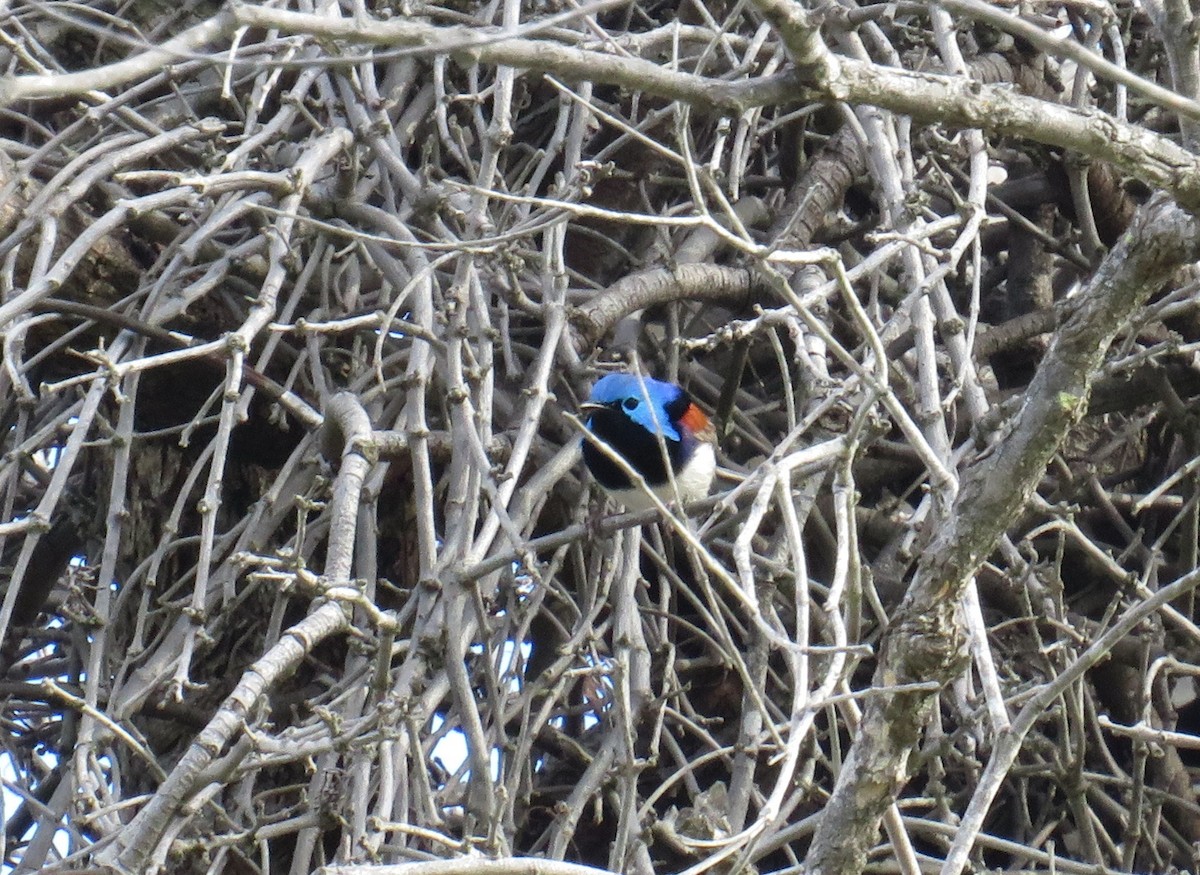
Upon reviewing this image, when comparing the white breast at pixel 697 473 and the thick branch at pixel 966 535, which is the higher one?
the thick branch at pixel 966 535

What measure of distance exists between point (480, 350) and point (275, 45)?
74 cm

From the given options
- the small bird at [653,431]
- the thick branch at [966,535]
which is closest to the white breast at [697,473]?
the small bird at [653,431]

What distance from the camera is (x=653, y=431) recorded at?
3928 millimetres

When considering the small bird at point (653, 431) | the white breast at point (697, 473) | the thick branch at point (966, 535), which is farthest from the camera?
the white breast at point (697, 473)

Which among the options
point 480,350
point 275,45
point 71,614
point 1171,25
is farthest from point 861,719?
point 275,45

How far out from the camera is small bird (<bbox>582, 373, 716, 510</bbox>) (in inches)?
154

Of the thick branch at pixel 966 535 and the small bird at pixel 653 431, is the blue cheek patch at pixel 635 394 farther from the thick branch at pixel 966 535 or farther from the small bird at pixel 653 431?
the thick branch at pixel 966 535

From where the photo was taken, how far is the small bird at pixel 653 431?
3.91 meters

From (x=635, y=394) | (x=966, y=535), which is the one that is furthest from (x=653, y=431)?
(x=966, y=535)

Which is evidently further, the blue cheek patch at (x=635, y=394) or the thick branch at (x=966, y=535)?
the blue cheek patch at (x=635, y=394)

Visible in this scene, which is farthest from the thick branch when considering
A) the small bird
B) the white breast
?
the white breast

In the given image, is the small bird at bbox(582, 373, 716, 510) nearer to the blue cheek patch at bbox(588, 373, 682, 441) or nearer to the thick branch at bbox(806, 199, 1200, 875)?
the blue cheek patch at bbox(588, 373, 682, 441)

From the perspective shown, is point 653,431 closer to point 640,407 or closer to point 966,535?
point 640,407

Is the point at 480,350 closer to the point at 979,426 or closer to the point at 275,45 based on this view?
the point at 275,45
